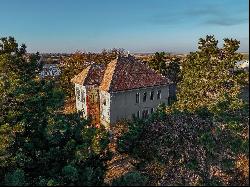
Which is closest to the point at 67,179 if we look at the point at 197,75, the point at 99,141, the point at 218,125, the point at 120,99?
the point at 99,141

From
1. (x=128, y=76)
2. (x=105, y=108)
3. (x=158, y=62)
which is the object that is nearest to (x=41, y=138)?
(x=105, y=108)

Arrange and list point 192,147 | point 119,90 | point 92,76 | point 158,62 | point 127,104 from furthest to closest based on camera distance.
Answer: point 158,62
point 92,76
point 127,104
point 119,90
point 192,147

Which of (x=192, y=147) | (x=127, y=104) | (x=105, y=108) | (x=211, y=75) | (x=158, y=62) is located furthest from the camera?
(x=158, y=62)

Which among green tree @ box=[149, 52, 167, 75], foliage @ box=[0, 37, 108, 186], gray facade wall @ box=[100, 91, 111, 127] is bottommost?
gray facade wall @ box=[100, 91, 111, 127]

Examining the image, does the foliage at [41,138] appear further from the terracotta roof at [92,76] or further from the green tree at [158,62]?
the green tree at [158,62]

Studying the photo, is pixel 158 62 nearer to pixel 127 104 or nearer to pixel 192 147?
pixel 127 104

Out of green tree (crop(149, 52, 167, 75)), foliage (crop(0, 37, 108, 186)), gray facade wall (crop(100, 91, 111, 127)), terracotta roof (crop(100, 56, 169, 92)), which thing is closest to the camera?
foliage (crop(0, 37, 108, 186))

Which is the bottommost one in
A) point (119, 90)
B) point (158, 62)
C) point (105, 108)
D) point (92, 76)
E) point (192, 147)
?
point (105, 108)

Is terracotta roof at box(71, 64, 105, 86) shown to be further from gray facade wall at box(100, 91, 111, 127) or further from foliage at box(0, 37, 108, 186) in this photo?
foliage at box(0, 37, 108, 186)

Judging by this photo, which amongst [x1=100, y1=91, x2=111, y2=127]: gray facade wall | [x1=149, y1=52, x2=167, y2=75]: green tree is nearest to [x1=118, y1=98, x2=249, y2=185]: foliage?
[x1=100, y1=91, x2=111, y2=127]: gray facade wall
